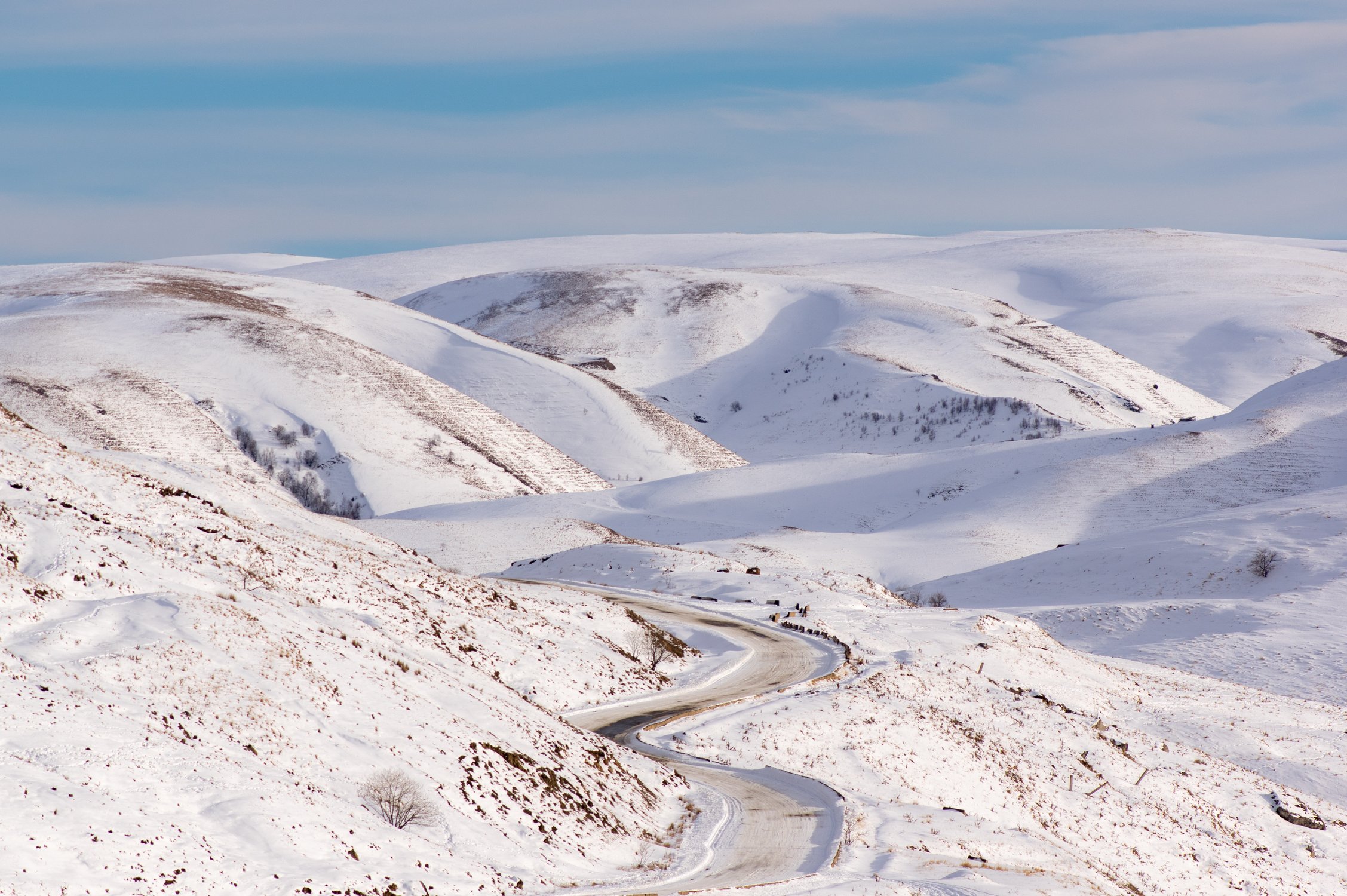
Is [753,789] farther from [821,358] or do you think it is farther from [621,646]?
[821,358]

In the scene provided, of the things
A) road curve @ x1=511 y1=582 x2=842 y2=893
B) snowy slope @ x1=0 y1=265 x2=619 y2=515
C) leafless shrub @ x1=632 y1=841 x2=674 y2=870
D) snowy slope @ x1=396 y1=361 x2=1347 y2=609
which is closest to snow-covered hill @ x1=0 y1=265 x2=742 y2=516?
snowy slope @ x1=0 y1=265 x2=619 y2=515

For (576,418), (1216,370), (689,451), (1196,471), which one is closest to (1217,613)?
(1196,471)

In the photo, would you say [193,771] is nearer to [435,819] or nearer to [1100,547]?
[435,819]

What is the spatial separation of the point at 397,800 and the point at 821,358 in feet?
453

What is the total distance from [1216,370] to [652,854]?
559 feet

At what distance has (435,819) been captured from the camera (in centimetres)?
1648

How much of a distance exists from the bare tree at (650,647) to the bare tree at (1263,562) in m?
33.7

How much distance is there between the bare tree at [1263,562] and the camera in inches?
2210

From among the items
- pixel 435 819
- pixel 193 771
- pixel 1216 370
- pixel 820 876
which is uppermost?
pixel 193 771

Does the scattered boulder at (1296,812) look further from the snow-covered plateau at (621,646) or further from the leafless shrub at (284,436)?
the leafless shrub at (284,436)

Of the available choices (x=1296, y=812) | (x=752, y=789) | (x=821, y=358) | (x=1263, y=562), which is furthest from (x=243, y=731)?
(x=821, y=358)

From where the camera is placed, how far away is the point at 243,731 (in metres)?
16.6

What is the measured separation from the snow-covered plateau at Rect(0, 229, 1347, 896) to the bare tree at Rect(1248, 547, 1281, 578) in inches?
6.7

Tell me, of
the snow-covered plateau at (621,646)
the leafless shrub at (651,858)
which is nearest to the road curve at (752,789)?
the snow-covered plateau at (621,646)
